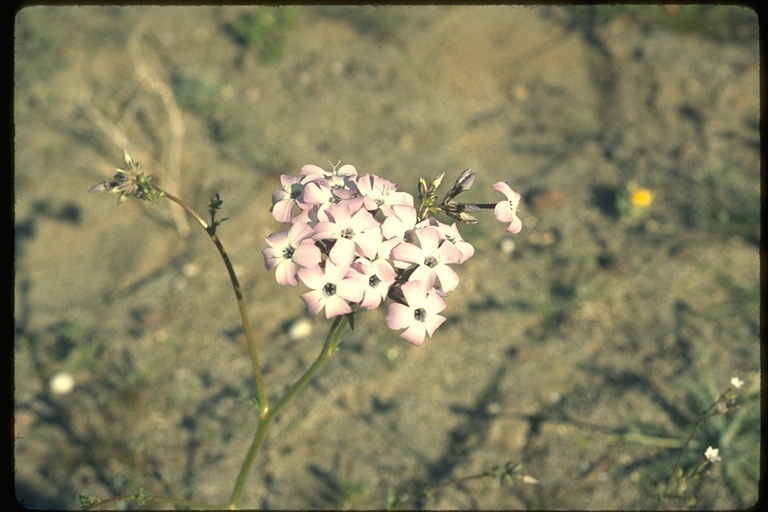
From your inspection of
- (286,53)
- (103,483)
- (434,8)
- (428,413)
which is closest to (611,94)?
(434,8)

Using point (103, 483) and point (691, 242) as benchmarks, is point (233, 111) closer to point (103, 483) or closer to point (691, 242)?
point (103, 483)

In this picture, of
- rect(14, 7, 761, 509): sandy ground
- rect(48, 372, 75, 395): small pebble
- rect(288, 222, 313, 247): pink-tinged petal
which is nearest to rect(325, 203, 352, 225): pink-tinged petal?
rect(288, 222, 313, 247): pink-tinged petal

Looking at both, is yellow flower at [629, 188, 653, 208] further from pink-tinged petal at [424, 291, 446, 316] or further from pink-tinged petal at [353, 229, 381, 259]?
pink-tinged petal at [353, 229, 381, 259]

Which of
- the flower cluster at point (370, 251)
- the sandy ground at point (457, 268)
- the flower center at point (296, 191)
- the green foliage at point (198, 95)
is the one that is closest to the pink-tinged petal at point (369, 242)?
the flower cluster at point (370, 251)

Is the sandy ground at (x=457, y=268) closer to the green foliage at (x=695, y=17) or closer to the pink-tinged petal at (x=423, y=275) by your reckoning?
the green foliage at (x=695, y=17)

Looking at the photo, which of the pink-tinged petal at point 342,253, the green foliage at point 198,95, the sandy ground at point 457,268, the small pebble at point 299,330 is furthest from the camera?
the green foliage at point 198,95
